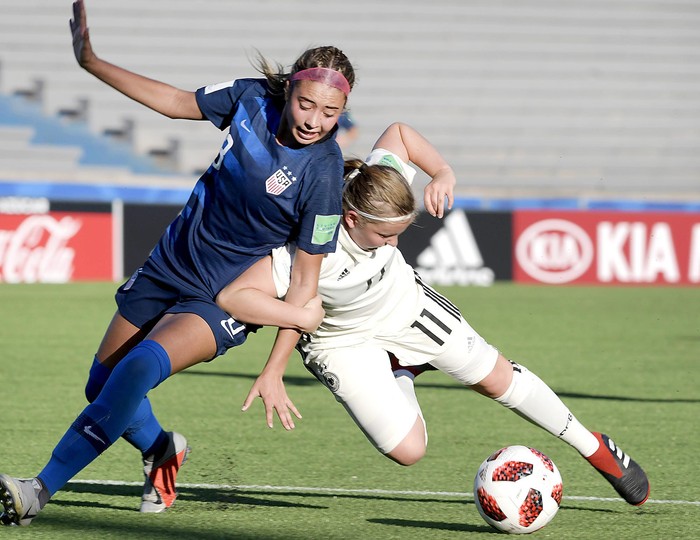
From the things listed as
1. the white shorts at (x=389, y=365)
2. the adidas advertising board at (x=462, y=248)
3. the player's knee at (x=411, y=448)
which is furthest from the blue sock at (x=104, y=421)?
the adidas advertising board at (x=462, y=248)

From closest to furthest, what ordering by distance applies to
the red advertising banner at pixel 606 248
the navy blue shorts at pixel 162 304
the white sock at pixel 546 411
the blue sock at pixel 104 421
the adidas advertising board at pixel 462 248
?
the blue sock at pixel 104 421
the navy blue shorts at pixel 162 304
the white sock at pixel 546 411
the adidas advertising board at pixel 462 248
the red advertising banner at pixel 606 248

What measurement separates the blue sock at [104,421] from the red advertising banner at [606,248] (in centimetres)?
1122

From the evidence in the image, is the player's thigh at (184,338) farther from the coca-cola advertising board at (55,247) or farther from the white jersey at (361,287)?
the coca-cola advertising board at (55,247)

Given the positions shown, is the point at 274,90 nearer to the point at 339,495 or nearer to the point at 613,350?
the point at 339,495

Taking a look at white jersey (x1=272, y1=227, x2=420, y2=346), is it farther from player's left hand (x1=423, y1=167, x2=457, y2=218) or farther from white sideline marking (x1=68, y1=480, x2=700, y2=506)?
white sideline marking (x1=68, y1=480, x2=700, y2=506)

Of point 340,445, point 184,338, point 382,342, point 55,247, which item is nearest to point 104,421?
point 184,338

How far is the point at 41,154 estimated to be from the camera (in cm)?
1778

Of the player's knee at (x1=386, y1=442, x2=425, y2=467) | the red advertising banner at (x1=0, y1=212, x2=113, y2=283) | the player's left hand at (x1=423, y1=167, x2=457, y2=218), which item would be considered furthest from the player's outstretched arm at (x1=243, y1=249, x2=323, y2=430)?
the red advertising banner at (x1=0, y1=212, x2=113, y2=283)

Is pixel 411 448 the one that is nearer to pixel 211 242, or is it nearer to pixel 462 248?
pixel 211 242

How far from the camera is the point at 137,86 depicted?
4.04 metres

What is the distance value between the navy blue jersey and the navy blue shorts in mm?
44

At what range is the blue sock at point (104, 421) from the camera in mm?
3691

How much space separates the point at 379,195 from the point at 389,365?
0.73 m

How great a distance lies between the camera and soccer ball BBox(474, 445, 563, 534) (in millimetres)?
3879
